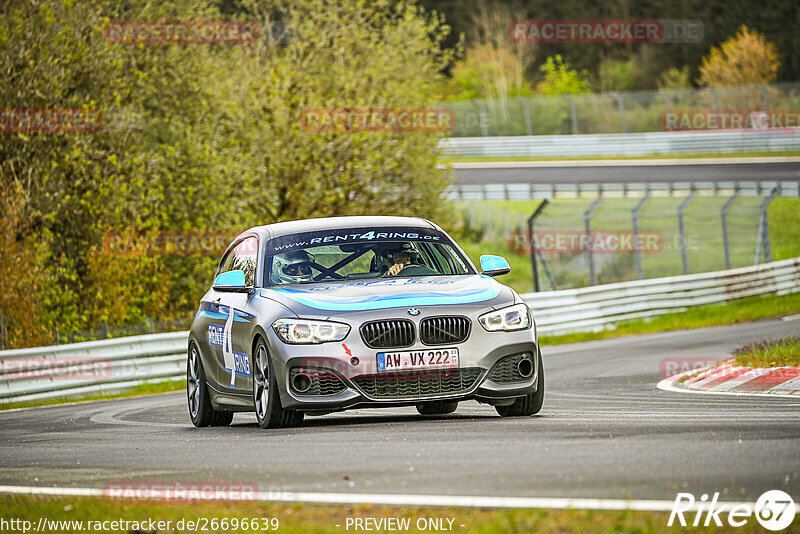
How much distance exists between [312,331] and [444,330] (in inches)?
37.2

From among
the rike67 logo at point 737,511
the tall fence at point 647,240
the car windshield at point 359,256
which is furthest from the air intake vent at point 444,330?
the tall fence at point 647,240

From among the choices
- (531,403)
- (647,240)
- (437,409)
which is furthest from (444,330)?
(647,240)

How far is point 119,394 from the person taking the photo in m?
19.1

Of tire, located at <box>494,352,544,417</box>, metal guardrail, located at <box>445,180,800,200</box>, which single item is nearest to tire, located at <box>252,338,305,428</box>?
tire, located at <box>494,352,544,417</box>

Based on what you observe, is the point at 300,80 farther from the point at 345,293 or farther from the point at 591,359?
the point at 345,293

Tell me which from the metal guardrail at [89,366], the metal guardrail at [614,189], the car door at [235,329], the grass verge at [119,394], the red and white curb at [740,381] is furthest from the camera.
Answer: the metal guardrail at [614,189]

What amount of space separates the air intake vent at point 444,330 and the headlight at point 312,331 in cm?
56

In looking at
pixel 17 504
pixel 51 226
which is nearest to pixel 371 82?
pixel 51 226

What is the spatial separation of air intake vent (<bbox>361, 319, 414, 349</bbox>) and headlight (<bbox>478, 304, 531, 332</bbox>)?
56 centimetres

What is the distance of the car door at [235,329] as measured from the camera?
1001 centimetres

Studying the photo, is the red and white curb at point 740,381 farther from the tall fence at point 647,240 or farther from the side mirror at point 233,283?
the tall fence at point 647,240

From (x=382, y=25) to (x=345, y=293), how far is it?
2711cm

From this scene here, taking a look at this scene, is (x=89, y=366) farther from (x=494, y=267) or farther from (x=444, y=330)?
(x=444, y=330)

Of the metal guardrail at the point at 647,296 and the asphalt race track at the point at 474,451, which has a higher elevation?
the asphalt race track at the point at 474,451
